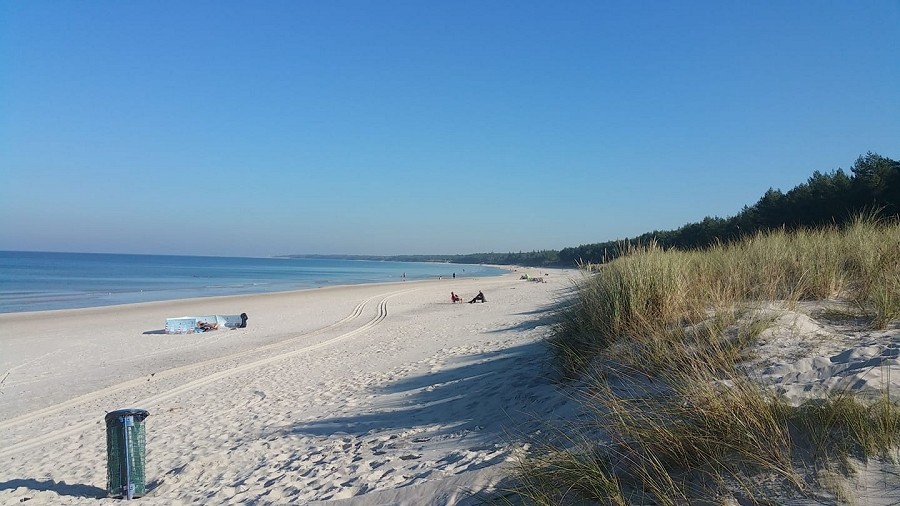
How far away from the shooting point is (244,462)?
5.60m

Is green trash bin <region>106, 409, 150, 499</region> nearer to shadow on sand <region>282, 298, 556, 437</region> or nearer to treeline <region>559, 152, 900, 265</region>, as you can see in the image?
shadow on sand <region>282, 298, 556, 437</region>

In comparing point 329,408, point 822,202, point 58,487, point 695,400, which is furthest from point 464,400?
point 822,202

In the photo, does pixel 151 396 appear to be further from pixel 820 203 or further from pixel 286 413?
pixel 820 203

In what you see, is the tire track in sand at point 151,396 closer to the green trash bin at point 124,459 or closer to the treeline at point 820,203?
the green trash bin at point 124,459

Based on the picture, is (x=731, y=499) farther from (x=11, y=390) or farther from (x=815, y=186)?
(x=815, y=186)

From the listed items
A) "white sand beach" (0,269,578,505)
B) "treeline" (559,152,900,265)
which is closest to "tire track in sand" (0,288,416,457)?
"white sand beach" (0,269,578,505)

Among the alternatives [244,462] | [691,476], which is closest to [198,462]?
[244,462]

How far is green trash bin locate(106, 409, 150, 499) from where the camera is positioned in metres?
5.20

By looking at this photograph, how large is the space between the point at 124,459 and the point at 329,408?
2.64 meters

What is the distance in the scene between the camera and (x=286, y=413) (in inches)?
293

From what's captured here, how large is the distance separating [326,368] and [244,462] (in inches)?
203

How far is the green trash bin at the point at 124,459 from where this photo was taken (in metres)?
5.20

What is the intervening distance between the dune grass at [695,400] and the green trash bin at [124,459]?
4.13 meters

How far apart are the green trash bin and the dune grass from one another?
4.13 meters
